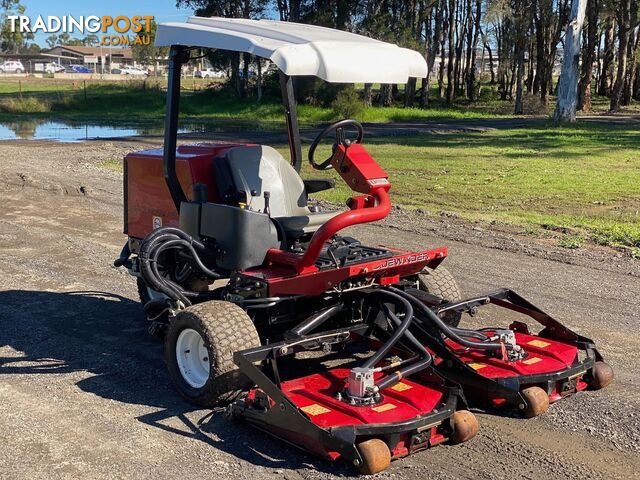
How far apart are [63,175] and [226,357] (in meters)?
11.8

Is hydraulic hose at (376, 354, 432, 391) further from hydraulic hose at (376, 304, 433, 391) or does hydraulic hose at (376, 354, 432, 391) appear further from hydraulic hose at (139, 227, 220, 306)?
hydraulic hose at (139, 227, 220, 306)

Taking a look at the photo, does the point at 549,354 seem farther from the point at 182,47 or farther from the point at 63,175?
the point at 63,175

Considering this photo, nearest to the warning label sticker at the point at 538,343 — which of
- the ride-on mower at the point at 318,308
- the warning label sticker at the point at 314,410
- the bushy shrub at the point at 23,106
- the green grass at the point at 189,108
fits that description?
the ride-on mower at the point at 318,308

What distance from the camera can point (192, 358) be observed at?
5.18m

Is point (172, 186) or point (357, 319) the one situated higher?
point (172, 186)

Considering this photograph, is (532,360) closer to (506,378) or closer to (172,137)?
(506,378)

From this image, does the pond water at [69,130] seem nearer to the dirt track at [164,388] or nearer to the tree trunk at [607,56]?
the dirt track at [164,388]

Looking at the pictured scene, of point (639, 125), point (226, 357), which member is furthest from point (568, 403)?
point (639, 125)

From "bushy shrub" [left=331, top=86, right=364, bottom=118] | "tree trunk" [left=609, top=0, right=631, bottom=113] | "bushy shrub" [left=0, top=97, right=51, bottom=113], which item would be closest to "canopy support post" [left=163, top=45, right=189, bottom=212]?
"bushy shrub" [left=331, top=86, right=364, bottom=118]

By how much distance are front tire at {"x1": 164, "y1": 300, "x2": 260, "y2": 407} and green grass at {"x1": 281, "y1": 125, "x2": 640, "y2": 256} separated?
619cm

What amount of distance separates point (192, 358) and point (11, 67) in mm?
117469

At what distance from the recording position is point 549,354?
5.21 m

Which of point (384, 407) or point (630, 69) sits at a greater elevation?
point (630, 69)

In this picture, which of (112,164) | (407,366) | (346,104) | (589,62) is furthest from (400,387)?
(589,62)
